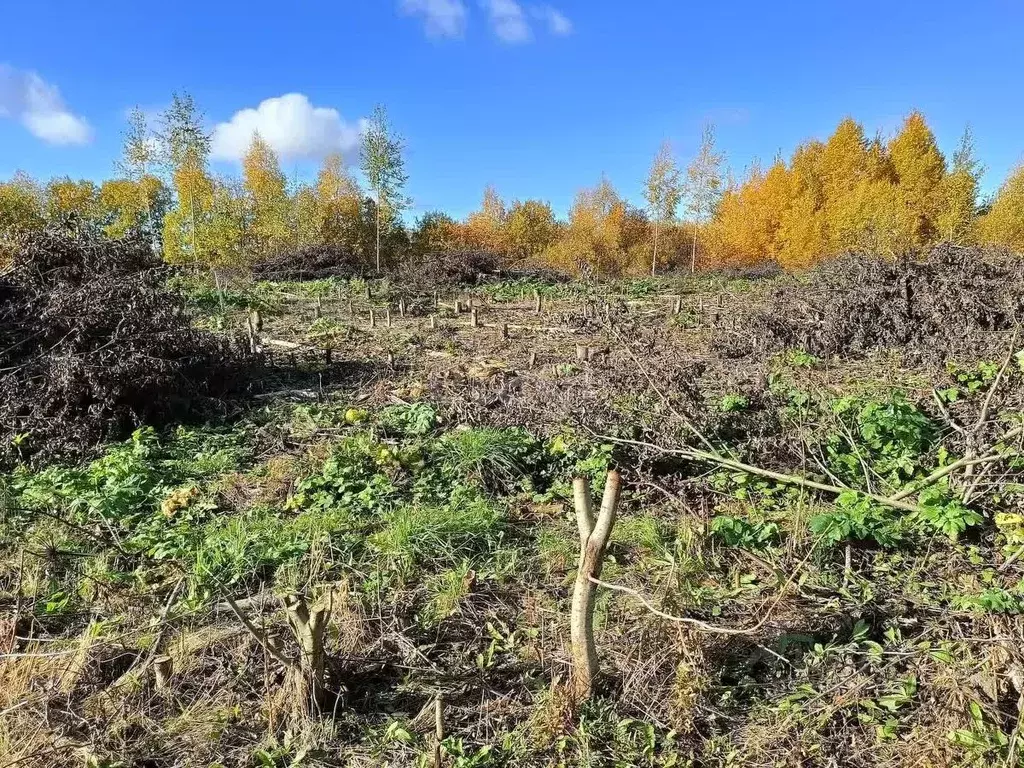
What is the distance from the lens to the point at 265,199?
29.4 meters

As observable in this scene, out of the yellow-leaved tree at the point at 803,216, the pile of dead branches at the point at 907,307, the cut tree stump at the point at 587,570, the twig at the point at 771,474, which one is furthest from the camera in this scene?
the yellow-leaved tree at the point at 803,216

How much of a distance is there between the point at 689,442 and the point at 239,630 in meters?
3.21

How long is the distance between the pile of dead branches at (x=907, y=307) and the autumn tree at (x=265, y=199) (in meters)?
20.3

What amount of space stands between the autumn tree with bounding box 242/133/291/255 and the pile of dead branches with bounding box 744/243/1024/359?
799 inches

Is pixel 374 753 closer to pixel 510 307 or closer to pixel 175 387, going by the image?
pixel 175 387

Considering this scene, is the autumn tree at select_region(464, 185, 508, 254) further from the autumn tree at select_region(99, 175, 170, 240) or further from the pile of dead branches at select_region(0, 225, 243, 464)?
the pile of dead branches at select_region(0, 225, 243, 464)

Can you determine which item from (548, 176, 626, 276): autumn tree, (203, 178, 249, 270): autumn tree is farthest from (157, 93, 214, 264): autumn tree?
(548, 176, 626, 276): autumn tree

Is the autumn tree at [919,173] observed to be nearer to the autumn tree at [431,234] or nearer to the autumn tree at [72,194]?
the autumn tree at [431,234]

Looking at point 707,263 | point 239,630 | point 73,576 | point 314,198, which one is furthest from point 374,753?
point 707,263

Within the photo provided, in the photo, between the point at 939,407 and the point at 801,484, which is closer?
the point at 801,484

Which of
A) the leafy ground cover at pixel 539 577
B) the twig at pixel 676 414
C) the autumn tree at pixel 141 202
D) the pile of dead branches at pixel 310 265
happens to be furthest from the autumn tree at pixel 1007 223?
the autumn tree at pixel 141 202

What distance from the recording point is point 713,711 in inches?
99.3

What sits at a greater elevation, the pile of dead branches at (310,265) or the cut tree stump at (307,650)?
the pile of dead branches at (310,265)

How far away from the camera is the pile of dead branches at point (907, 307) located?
24.0 ft
